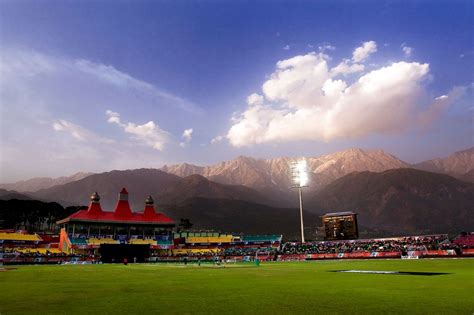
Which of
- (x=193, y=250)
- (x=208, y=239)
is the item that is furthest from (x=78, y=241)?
(x=208, y=239)

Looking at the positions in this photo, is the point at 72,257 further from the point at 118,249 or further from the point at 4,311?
the point at 4,311

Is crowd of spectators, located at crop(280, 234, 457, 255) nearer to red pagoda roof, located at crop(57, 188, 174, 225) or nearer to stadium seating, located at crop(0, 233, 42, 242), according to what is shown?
red pagoda roof, located at crop(57, 188, 174, 225)

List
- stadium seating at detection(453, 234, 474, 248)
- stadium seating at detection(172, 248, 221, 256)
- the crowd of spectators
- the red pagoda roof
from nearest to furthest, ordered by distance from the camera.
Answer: stadium seating at detection(453, 234, 474, 248)
the crowd of spectators
stadium seating at detection(172, 248, 221, 256)
the red pagoda roof

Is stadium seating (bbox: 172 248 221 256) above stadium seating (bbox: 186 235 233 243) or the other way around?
the other way around

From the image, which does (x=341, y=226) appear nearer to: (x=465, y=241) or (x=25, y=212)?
(x=465, y=241)

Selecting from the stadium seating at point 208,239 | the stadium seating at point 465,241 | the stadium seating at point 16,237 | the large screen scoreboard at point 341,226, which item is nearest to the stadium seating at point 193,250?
the stadium seating at point 208,239

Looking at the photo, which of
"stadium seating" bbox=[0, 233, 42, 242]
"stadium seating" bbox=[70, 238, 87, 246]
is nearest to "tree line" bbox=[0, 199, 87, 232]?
"stadium seating" bbox=[0, 233, 42, 242]

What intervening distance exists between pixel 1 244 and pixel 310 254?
86913 mm

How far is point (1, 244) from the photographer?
106 m

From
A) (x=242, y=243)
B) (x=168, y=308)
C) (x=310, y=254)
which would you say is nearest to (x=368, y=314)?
(x=168, y=308)

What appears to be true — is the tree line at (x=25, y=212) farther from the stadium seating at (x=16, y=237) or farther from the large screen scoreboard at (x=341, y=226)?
the large screen scoreboard at (x=341, y=226)

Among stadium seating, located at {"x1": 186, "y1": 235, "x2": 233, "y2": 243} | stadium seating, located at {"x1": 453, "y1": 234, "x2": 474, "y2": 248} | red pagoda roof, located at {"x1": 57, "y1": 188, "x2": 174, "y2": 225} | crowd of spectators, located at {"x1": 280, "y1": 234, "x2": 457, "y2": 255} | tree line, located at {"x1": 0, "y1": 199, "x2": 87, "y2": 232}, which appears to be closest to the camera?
stadium seating, located at {"x1": 453, "y1": 234, "x2": 474, "y2": 248}

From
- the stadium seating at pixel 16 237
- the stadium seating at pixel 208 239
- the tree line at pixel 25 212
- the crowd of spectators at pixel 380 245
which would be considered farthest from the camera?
the tree line at pixel 25 212

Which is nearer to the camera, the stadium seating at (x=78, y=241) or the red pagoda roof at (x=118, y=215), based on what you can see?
the stadium seating at (x=78, y=241)
